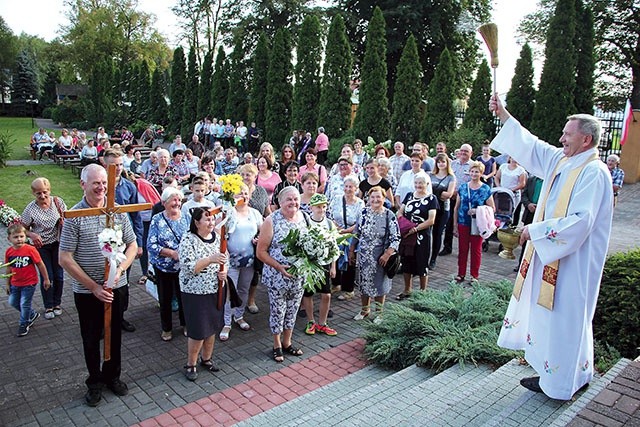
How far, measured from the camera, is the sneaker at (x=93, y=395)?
459 centimetres

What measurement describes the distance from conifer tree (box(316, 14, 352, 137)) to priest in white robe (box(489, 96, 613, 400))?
18661 millimetres

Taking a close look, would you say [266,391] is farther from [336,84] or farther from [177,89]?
[177,89]

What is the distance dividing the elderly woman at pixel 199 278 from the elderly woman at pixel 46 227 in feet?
7.08

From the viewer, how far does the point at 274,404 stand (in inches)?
184

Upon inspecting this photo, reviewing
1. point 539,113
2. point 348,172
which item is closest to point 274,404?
point 348,172

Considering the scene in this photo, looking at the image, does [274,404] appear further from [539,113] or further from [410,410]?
[539,113]

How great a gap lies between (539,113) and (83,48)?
5162 centimetres

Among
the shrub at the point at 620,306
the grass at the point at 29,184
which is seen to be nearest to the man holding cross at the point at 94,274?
the shrub at the point at 620,306

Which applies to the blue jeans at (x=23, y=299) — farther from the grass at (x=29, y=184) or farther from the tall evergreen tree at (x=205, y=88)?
the tall evergreen tree at (x=205, y=88)

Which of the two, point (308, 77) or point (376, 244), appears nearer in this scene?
point (376, 244)

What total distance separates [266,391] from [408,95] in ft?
56.5

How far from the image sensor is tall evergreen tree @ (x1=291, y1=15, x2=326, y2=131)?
23.3 meters

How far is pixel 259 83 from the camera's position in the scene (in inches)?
1043

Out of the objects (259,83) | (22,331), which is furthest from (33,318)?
(259,83)
